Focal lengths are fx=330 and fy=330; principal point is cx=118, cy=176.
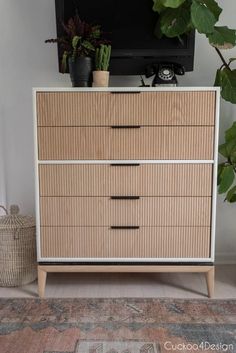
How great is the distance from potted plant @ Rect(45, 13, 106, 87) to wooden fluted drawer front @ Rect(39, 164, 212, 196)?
420 millimetres

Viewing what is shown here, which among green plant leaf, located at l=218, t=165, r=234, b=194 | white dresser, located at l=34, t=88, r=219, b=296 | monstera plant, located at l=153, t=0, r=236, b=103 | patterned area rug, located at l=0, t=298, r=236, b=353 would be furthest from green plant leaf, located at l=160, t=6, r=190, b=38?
patterned area rug, located at l=0, t=298, r=236, b=353

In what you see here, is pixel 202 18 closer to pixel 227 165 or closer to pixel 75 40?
pixel 75 40

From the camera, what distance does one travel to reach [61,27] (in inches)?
67.2

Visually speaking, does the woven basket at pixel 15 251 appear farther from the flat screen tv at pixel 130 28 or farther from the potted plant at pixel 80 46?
the flat screen tv at pixel 130 28

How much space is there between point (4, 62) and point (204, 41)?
3.88 feet

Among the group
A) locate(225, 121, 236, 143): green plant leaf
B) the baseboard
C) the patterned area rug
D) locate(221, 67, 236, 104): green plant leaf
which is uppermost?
locate(221, 67, 236, 104): green plant leaf

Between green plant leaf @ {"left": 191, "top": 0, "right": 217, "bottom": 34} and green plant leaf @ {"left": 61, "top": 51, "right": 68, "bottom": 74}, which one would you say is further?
green plant leaf @ {"left": 61, "top": 51, "right": 68, "bottom": 74}

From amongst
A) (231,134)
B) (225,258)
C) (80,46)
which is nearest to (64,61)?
(80,46)

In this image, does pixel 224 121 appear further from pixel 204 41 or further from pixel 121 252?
pixel 121 252

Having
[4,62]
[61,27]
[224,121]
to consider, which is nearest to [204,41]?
[224,121]

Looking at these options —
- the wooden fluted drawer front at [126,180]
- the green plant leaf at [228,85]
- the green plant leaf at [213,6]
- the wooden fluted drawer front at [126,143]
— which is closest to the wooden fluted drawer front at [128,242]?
the wooden fluted drawer front at [126,180]

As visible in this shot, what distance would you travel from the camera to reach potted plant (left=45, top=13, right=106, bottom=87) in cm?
153

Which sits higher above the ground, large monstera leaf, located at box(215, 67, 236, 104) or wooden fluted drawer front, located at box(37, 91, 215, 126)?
large monstera leaf, located at box(215, 67, 236, 104)

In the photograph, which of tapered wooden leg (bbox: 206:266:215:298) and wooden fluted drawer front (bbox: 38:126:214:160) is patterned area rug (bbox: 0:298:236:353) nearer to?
tapered wooden leg (bbox: 206:266:215:298)
